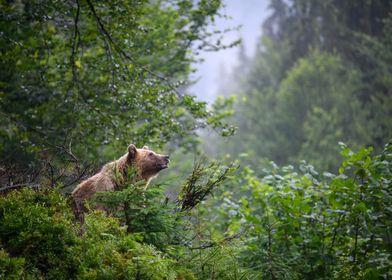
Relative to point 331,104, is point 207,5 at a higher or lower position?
lower

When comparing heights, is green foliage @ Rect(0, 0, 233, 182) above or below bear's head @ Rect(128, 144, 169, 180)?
above

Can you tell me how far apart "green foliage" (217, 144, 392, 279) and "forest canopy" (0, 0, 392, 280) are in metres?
0.02

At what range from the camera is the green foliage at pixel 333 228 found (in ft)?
20.0

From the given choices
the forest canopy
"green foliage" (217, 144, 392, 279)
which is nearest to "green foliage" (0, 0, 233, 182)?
the forest canopy

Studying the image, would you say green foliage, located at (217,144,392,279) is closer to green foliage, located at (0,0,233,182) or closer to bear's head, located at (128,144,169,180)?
bear's head, located at (128,144,169,180)

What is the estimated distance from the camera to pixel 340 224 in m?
6.61

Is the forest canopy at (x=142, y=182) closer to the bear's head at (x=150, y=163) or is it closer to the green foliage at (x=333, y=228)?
the green foliage at (x=333, y=228)

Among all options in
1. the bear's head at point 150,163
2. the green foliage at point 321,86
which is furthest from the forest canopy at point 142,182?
the green foliage at point 321,86

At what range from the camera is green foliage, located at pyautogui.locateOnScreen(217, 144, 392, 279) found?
6102 millimetres

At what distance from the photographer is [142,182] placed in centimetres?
476

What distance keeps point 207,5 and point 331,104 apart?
923 inches

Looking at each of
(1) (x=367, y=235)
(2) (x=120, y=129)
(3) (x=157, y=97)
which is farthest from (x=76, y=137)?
(1) (x=367, y=235)

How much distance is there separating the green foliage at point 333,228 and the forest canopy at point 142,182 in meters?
0.02

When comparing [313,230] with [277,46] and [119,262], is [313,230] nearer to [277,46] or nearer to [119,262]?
[119,262]
